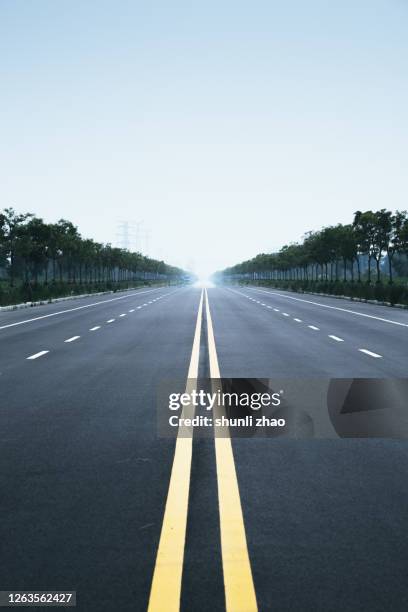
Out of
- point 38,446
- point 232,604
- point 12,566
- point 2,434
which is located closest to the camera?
point 232,604

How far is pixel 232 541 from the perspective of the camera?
178 inches

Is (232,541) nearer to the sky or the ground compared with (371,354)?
nearer to the sky

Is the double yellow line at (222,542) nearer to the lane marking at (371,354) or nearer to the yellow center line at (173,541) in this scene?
the yellow center line at (173,541)

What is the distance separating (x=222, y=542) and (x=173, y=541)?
1.06 feet

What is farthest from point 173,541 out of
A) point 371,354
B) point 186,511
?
point 371,354

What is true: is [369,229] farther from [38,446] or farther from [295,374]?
[38,446]

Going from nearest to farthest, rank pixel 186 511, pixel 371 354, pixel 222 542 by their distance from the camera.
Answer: pixel 222 542 → pixel 186 511 → pixel 371 354

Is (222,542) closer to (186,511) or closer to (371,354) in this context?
(186,511)

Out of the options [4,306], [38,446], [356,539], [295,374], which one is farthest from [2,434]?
[4,306]

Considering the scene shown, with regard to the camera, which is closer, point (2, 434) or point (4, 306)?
point (2, 434)

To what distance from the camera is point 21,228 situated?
59.6 meters

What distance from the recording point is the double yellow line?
373 centimetres

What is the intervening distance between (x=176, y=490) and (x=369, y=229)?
71771mm

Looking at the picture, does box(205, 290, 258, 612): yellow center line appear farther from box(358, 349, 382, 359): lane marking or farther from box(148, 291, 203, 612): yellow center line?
box(358, 349, 382, 359): lane marking
